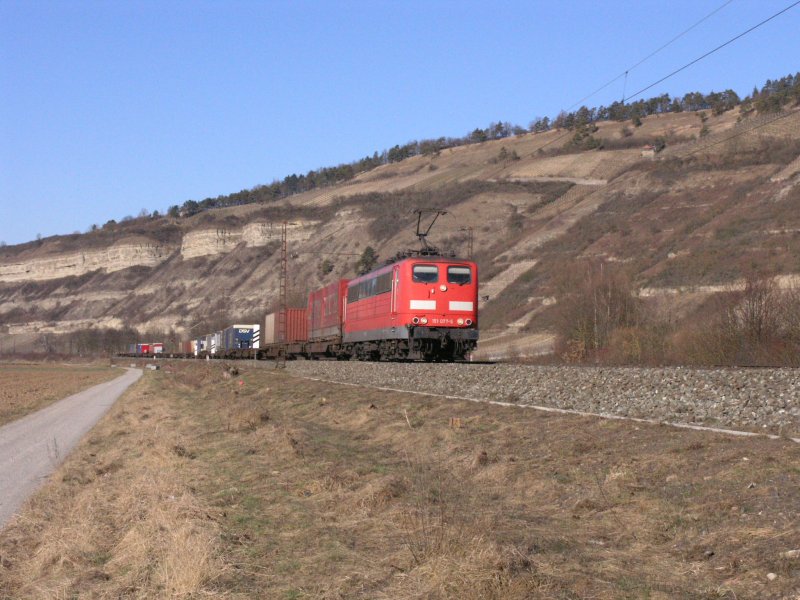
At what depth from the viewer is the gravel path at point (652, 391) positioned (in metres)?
12.3

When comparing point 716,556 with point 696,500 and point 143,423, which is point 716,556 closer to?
point 696,500

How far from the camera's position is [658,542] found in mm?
7289

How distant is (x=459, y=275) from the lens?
31219 mm

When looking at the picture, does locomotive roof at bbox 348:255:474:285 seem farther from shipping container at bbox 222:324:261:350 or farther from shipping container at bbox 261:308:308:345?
shipping container at bbox 222:324:261:350

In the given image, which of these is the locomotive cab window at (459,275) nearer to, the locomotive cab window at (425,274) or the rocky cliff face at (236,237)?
the locomotive cab window at (425,274)

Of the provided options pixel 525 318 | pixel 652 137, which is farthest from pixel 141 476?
pixel 652 137

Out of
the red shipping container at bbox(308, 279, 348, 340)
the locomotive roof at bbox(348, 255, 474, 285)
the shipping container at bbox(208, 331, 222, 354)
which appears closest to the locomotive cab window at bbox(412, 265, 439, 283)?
the locomotive roof at bbox(348, 255, 474, 285)

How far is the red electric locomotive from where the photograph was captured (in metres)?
30.2

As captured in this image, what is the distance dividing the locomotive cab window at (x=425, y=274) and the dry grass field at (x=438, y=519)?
15.6 m

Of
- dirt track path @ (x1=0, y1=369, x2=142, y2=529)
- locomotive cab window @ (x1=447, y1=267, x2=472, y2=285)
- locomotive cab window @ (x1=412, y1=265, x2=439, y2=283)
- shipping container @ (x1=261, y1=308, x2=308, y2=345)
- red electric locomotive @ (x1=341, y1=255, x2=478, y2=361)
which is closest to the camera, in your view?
dirt track path @ (x1=0, y1=369, x2=142, y2=529)

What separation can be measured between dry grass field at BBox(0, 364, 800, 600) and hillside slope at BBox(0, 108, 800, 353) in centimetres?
4077

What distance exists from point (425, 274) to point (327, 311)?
627 inches

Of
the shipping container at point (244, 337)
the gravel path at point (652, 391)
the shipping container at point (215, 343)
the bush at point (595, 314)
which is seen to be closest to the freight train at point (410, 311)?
the gravel path at point (652, 391)

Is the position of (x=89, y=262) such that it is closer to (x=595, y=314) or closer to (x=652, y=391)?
(x=595, y=314)
